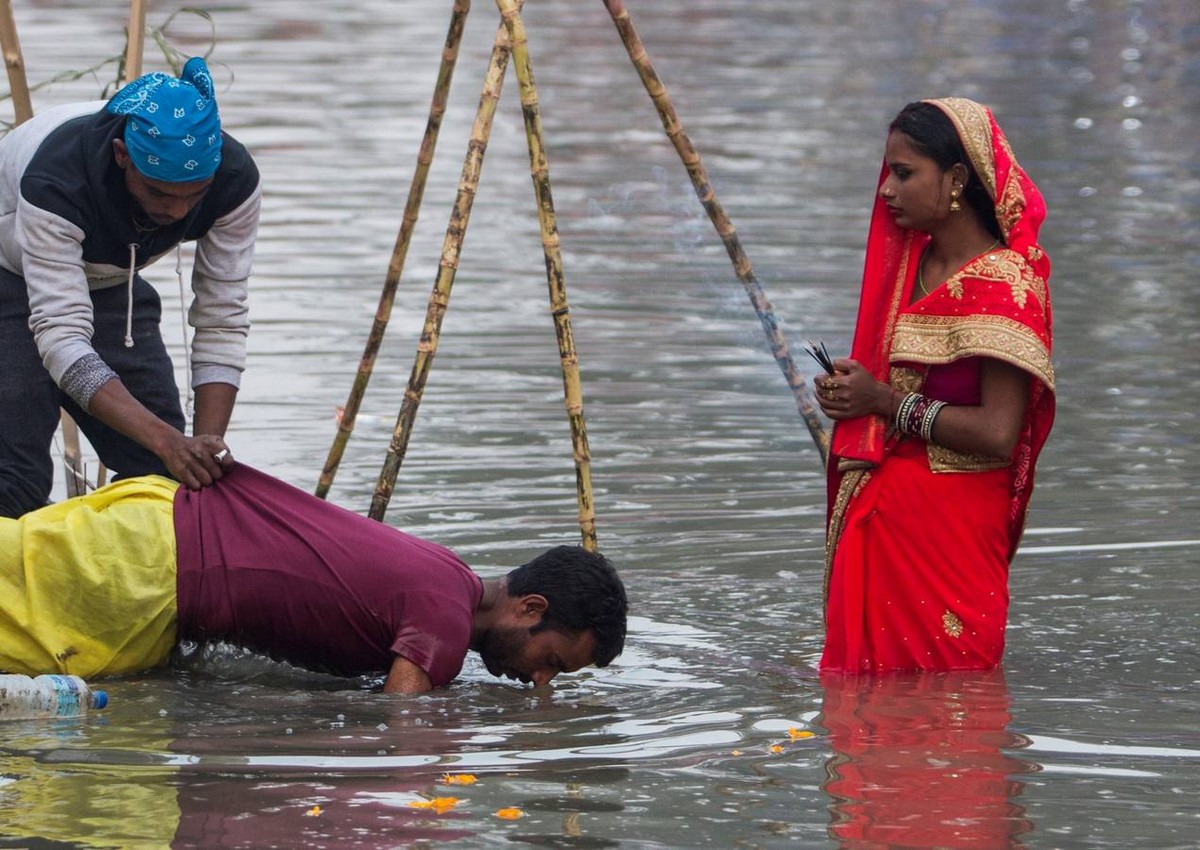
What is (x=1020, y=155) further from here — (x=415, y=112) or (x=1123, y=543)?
(x=1123, y=543)

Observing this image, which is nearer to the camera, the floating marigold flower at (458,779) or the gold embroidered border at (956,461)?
the floating marigold flower at (458,779)

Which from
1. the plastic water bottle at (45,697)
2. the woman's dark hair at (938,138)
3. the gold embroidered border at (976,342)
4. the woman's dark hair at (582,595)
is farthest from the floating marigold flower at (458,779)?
the woman's dark hair at (938,138)

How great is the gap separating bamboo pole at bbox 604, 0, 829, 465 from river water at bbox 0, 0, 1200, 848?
2.04 ft

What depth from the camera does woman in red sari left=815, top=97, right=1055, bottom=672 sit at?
434 centimetres

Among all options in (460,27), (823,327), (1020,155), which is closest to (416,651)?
(460,27)

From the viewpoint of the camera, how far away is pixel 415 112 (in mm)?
16109

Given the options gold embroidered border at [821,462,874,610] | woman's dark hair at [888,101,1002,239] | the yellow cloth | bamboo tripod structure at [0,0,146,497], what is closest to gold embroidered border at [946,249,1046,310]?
woman's dark hair at [888,101,1002,239]

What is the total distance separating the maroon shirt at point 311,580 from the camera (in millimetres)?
4316

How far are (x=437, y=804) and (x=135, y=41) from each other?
2.65 m

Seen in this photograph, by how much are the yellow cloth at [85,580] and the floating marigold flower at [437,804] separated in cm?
88

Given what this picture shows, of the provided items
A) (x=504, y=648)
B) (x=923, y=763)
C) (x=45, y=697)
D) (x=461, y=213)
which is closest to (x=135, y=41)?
(x=461, y=213)

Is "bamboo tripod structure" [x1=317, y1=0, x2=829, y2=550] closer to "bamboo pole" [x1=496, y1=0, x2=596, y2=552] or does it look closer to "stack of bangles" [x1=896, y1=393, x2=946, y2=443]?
"bamboo pole" [x1=496, y1=0, x2=596, y2=552]

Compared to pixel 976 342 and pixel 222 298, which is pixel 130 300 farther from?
pixel 976 342

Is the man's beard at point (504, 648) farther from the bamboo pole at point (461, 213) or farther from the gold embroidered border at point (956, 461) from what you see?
the gold embroidered border at point (956, 461)
